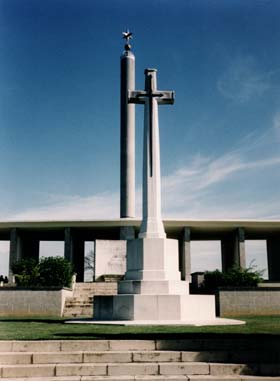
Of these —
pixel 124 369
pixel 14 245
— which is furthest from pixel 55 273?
pixel 124 369

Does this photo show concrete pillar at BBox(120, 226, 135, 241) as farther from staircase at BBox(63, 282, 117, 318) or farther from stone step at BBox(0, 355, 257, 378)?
stone step at BBox(0, 355, 257, 378)

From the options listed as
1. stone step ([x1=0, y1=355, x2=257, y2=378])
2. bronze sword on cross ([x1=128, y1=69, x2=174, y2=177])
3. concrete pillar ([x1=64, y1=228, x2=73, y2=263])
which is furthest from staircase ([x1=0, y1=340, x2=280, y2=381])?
concrete pillar ([x1=64, y1=228, x2=73, y2=263])

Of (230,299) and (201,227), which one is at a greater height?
(201,227)

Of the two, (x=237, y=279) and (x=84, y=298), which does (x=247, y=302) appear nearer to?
(x=237, y=279)

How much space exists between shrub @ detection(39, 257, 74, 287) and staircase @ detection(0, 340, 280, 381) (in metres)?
14.6

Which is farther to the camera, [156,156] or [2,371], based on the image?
[156,156]

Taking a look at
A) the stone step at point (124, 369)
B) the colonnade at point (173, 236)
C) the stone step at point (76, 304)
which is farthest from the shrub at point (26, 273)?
the stone step at point (124, 369)

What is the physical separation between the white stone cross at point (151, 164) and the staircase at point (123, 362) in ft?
20.7

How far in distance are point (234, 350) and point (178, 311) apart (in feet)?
16.0

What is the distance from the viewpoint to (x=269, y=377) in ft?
21.6

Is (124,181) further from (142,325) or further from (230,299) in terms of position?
(142,325)

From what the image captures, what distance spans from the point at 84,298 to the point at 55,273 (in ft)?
5.84

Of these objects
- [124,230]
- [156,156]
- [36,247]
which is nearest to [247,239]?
[124,230]

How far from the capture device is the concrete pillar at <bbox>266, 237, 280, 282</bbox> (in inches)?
1385
